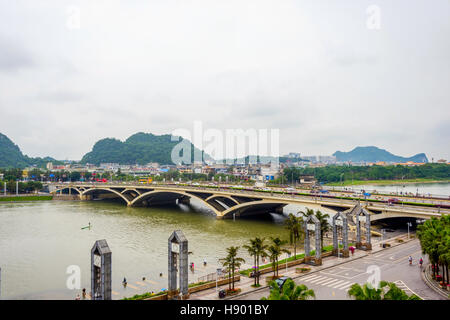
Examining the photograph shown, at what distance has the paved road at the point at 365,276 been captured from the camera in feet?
85.1

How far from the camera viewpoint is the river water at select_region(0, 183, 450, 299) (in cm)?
3394

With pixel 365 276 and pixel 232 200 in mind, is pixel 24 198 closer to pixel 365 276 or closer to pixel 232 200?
pixel 232 200

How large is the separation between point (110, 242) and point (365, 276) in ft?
123

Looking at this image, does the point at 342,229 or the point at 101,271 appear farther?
the point at 342,229

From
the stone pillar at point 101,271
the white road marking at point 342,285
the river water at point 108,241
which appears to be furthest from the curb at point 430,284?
the stone pillar at point 101,271

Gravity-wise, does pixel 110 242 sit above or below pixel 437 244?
below

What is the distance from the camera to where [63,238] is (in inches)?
2142

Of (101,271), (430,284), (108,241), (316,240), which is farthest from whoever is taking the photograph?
(108,241)

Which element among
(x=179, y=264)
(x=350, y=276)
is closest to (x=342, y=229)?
(x=350, y=276)

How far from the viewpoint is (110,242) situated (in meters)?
51.5

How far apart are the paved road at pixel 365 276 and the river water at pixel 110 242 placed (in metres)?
10.1

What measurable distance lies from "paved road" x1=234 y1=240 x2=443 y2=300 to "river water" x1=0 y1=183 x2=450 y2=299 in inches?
399

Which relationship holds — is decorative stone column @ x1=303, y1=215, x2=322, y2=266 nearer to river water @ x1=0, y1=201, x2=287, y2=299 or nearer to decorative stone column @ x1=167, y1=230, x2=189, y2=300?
river water @ x1=0, y1=201, x2=287, y2=299

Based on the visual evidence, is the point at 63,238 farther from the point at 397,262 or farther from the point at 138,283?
the point at 397,262
